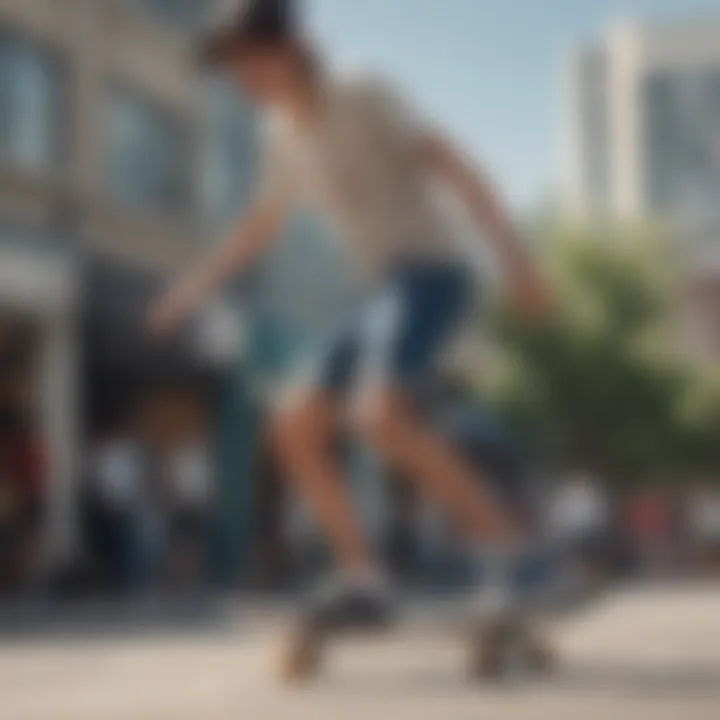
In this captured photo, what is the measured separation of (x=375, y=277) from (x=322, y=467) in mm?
666

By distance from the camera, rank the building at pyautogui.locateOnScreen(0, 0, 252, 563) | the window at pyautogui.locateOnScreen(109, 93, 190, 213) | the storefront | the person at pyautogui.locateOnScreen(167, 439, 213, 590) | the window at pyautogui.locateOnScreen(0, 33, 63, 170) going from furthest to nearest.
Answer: the window at pyautogui.locateOnScreen(109, 93, 190, 213)
the person at pyautogui.locateOnScreen(167, 439, 213, 590)
the window at pyautogui.locateOnScreen(0, 33, 63, 170)
the building at pyautogui.locateOnScreen(0, 0, 252, 563)
the storefront

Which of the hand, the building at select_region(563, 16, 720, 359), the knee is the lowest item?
the knee

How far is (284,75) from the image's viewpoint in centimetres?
560

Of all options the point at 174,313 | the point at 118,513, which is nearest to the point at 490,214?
the point at 174,313

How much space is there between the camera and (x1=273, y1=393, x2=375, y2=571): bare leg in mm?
5676

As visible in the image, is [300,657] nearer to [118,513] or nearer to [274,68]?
[274,68]

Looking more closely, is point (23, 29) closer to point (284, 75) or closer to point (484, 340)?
point (484, 340)

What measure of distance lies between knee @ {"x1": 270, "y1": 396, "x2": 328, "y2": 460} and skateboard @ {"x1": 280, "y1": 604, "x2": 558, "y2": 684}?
1.91 ft

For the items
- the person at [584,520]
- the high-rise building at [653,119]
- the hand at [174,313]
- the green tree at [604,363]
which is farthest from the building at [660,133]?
the hand at [174,313]

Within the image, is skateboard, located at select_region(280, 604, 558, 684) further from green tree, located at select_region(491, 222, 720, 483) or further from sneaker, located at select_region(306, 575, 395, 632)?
green tree, located at select_region(491, 222, 720, 483)

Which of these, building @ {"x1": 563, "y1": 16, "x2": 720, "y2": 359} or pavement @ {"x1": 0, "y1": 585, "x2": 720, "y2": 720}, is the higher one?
building @ {"x1": 563, "y1": 16, "x2": 720, "y2": 359}

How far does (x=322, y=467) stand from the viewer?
18.9 ft

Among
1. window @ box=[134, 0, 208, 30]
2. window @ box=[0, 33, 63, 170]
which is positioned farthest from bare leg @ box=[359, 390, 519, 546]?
window @ box=[134, 0, 208, 30]

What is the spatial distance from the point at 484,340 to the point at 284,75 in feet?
65.1
